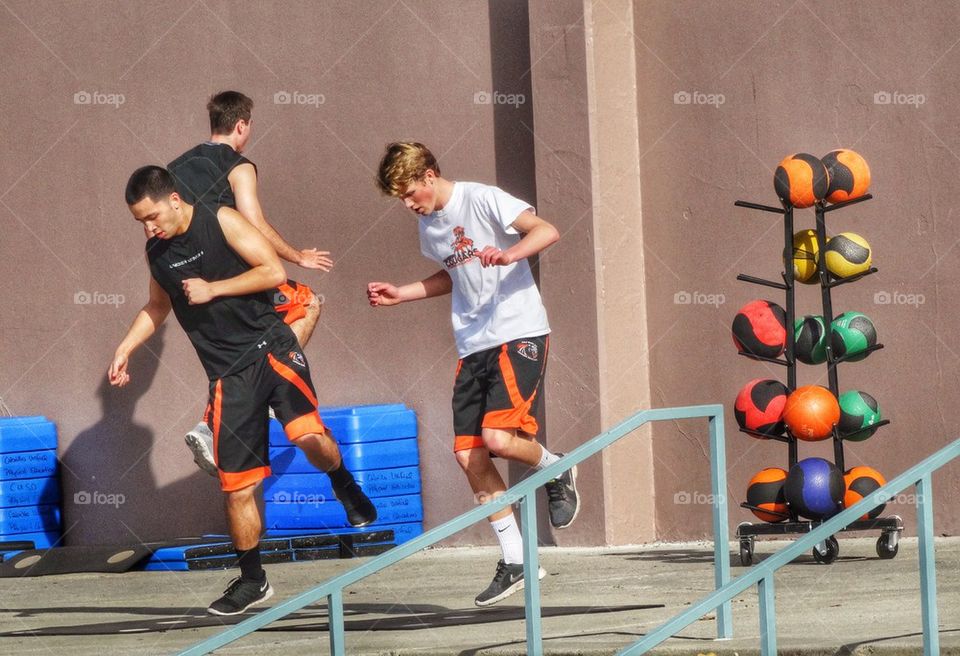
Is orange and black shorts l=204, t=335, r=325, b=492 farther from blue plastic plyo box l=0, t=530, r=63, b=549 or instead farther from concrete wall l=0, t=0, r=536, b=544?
blue plastic plyo box l=0, t=530, r=63, b=549

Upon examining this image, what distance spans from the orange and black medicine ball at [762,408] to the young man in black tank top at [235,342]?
6.59ft

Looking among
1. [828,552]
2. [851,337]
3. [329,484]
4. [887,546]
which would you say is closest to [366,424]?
[329,484]

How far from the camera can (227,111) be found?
23.1 ft

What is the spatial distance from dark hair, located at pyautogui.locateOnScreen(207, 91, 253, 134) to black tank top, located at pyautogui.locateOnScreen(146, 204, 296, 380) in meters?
1.08

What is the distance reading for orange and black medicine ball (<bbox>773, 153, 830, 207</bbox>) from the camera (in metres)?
6.55

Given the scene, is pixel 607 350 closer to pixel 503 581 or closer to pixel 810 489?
pixel 810 489

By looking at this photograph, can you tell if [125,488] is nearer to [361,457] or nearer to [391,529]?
[361,457]

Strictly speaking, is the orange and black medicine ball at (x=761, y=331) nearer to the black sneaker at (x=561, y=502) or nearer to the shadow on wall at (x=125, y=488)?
the black sneaker at (x=561, y=502)

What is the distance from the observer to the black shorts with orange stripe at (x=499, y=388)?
594 centimetres

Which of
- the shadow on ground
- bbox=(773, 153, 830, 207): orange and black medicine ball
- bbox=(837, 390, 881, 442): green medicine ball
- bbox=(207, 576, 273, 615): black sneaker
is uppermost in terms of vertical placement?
bbox=(773, 153, 830, 207): orange and black medicine ball

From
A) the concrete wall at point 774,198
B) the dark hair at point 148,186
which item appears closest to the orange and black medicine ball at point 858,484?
the concrete wall at point 774,198


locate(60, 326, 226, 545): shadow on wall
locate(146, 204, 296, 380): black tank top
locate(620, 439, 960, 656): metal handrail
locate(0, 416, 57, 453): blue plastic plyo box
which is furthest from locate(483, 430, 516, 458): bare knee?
locate(0, 416, 57, 453): blue plastic plyo box

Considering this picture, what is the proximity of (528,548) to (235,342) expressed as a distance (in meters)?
1.95

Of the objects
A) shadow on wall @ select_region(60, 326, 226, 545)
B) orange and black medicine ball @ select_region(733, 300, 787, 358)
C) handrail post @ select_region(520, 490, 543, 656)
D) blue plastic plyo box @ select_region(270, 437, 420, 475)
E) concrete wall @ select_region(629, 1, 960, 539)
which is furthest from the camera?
shadow on wall @ select_region(60, 326, 226, 545)
